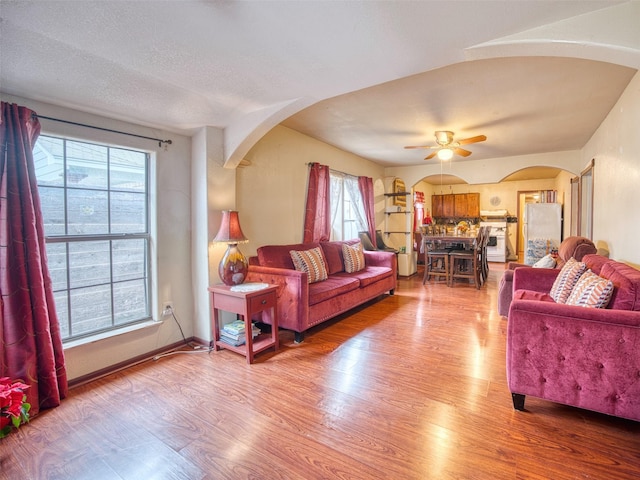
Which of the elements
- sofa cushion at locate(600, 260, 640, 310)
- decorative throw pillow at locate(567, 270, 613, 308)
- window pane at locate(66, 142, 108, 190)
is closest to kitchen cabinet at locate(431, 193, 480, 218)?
decorative throw pillow at locate(567, 270, 613, 308)

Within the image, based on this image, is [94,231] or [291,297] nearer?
[94,231]

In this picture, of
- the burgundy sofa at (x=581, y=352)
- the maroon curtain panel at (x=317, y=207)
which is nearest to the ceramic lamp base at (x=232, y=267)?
the maroon curtain panel at (x=317, y=207)

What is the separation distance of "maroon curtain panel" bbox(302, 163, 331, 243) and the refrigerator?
17.1 ft

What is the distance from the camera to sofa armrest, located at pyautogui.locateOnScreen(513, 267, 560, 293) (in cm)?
325

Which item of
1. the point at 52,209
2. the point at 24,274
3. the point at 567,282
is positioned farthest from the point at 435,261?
the point at 24,274

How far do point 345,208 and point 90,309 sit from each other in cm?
404

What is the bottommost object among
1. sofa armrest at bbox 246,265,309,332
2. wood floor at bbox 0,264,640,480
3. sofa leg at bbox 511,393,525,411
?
wood floor at bbox 0,264,640,480

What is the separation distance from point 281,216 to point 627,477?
3.54m

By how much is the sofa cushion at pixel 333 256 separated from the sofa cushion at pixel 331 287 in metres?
0.19

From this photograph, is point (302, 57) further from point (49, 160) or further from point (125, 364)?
point (125, 364)

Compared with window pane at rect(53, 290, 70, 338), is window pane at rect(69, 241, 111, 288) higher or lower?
higher

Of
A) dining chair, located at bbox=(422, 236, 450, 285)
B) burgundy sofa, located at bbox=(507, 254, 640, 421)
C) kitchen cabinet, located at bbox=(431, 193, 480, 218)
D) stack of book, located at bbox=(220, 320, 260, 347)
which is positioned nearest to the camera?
burgundy sofa, located at bbox=(507, 254, 640, 421)

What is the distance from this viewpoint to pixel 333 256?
445 centimetres

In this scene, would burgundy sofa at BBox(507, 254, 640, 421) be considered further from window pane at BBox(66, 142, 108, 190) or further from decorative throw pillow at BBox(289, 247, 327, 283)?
window pane at BBox(66, 142, 108, 190)
